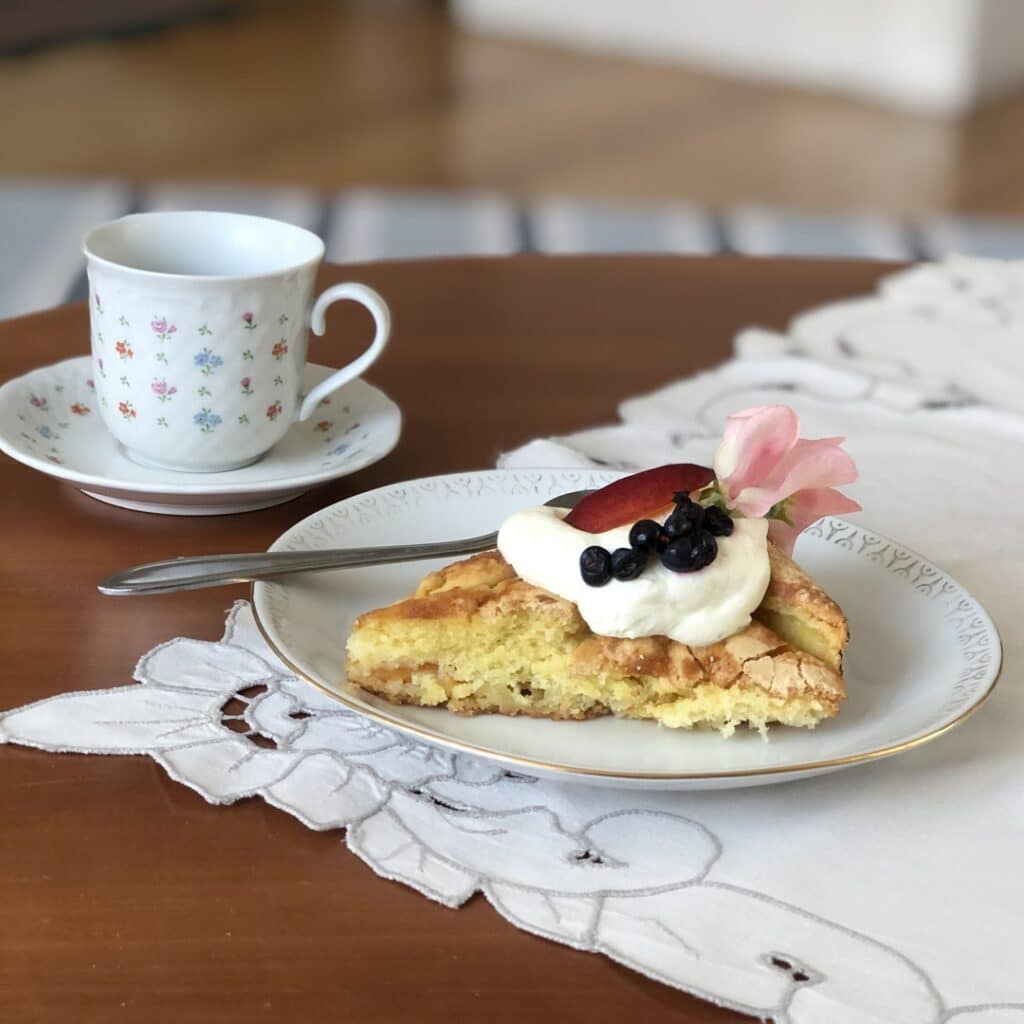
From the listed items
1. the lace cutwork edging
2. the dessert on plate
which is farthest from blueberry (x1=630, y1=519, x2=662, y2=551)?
the lace cutwork edging

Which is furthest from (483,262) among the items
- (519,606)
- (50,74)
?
(50,74)

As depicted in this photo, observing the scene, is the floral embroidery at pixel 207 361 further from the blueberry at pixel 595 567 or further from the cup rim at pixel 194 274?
the blueberry at pixel 595 567

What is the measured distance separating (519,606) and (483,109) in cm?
399

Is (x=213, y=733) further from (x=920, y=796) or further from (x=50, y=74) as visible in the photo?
(x=50, y=74)

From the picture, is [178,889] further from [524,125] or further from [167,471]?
[524,125]

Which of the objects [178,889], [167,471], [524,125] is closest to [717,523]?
[178,889]

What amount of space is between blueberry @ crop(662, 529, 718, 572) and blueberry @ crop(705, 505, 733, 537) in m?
0.02

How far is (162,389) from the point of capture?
0.89 meters

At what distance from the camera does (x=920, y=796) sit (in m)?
0.65

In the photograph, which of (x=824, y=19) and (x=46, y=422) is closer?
(x=46, y=422)

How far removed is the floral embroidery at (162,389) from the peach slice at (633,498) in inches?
11.9

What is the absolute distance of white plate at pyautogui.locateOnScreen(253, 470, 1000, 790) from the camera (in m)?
0.62

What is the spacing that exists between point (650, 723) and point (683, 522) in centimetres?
9

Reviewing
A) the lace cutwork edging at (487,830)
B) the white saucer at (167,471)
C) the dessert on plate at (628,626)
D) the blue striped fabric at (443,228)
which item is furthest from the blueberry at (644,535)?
the blue striped fabric at (443,228)
